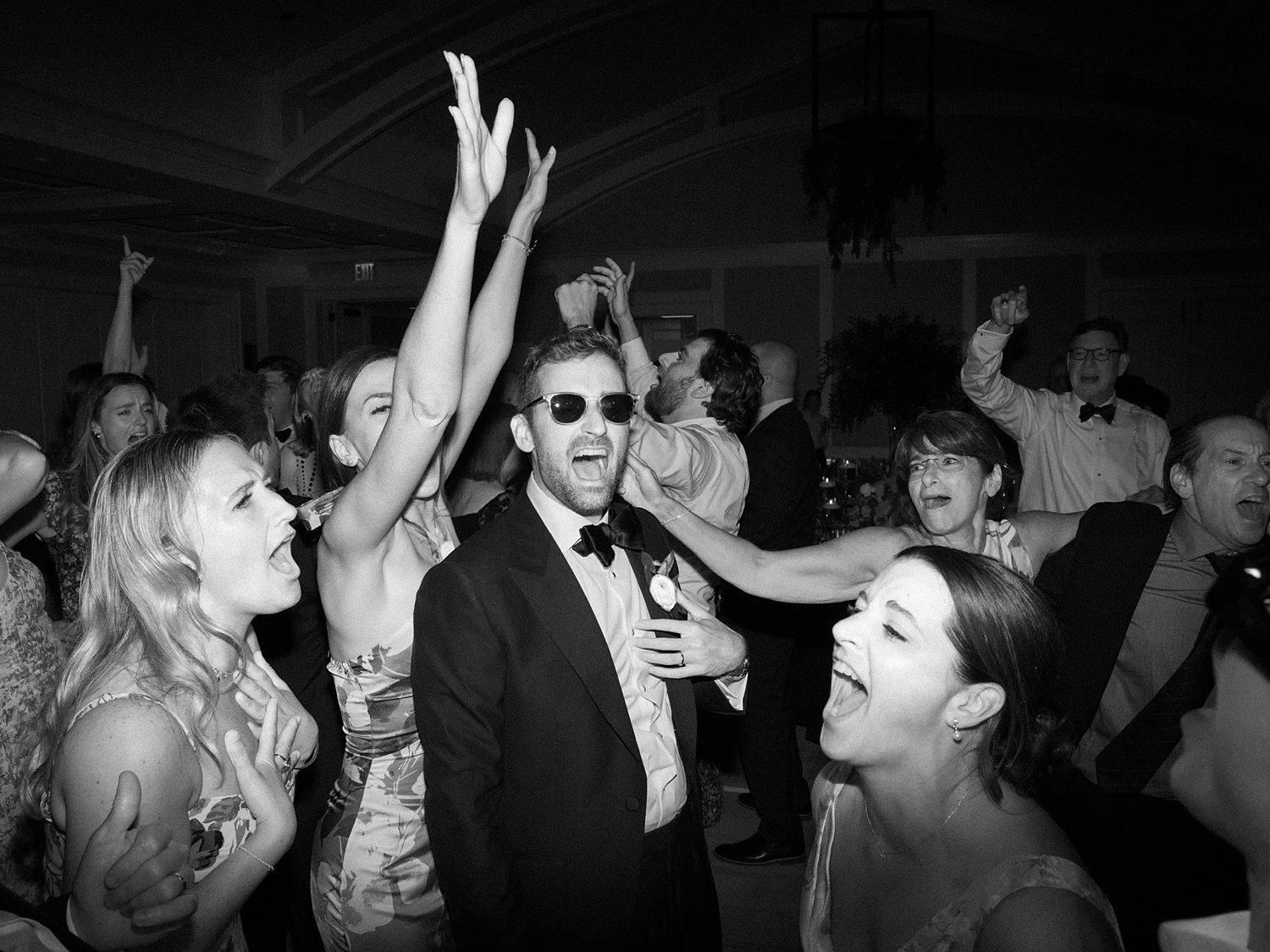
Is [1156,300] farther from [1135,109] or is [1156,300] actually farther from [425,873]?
[425,873]

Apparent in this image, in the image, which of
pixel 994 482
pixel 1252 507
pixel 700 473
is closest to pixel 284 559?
pixel 700 473

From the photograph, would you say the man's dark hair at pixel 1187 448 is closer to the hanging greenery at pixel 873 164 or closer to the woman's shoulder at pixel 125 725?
the woman's shoulder at pixel 125 725

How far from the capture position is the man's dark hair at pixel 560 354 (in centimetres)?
193

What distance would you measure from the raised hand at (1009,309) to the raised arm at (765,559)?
5.99 feet

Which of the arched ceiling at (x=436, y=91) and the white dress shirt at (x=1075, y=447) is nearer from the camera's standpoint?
the white dress shirt at (x=1075, y=447)

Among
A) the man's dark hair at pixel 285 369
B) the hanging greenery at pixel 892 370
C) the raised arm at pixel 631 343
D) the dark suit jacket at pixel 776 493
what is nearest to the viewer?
the raised arm at pixel 631 343

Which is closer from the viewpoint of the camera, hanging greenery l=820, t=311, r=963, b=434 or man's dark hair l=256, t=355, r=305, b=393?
man's dark hair l=256, t=355, r=305, b=393

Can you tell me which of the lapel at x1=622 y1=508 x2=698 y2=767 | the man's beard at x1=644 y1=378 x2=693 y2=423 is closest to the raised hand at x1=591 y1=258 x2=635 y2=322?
the man's beard at x1=644 y1=378 x2=693 y2=423

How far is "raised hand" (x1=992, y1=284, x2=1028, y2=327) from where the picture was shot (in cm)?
382

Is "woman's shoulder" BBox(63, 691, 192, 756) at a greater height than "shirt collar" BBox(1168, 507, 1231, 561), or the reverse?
"shirt collar" BBox(1168, 507, 1231, 561)

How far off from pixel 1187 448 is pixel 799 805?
228cm

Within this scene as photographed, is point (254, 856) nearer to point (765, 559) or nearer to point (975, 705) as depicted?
point (975, 705)

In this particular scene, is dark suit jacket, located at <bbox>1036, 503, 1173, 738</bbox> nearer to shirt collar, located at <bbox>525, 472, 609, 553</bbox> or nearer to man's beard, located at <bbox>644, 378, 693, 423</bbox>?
shirt collar, located at <bbox>525, 472, 609, 553</bbox>

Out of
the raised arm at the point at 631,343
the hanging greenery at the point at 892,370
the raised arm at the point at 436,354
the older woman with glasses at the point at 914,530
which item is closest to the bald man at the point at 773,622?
the raised arm at the point at 631,343
